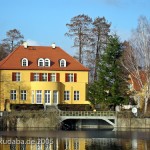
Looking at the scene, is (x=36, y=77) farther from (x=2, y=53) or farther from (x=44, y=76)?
(x=2, y=53)

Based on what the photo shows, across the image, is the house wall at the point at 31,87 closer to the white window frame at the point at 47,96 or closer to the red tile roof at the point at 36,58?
the white window frame at the point at 47,96

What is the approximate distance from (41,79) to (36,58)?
2.76m

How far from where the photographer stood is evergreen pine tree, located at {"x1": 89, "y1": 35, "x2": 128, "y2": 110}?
55562mm

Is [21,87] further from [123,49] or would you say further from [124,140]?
[124,140]

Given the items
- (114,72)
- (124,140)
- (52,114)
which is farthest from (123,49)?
(124,140)

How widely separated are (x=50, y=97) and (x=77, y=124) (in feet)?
24.9

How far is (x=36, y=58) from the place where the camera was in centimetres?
6209

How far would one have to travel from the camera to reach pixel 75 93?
62062mm

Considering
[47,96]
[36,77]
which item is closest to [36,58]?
[36,77]

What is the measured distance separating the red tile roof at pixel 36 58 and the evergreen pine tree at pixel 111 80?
6.39 meters

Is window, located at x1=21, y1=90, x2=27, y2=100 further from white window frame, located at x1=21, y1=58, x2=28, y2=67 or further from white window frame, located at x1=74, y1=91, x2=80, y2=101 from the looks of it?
white window frame, located at x1=74, y1=91, x2=80, y2=101

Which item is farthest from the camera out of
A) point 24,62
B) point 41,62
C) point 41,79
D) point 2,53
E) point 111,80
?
point 2,53

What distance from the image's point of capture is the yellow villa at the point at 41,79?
6038 cm

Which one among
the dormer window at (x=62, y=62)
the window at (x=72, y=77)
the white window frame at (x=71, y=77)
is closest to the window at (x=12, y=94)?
the dormer window at (x=62, y=62)
